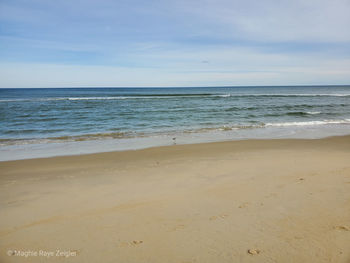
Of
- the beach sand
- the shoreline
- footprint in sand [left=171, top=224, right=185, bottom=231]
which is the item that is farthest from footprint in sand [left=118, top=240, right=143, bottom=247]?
the shoreline

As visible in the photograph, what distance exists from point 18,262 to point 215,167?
15.1ft

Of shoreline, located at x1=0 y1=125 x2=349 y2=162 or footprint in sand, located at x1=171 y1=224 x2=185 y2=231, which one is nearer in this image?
footprint in sand, located at x1=171 y1=224 x2=185 y2=231

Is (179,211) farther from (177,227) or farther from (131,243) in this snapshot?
(131,243)

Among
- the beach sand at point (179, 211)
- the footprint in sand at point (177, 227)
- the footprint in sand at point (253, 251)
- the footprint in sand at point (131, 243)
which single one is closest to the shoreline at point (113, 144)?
the beach sand at point (179, 211)

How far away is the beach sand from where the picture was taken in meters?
2.70

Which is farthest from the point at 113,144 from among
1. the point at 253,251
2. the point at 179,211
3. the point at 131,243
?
the point at 253,251

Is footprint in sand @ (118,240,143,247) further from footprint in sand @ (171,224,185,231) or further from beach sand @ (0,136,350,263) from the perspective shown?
footprint in sand @ (171,224,185,231)

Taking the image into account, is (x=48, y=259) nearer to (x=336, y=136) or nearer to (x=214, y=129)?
(x=214, y=129)

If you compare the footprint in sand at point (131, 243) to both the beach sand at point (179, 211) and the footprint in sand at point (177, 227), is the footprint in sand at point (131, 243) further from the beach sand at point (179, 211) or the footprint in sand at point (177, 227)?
the footprint in sand at point (177, 227)

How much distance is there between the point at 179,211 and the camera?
365cm

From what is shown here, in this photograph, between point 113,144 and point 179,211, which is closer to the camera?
point 179,211

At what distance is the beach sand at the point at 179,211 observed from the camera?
2.70 meters

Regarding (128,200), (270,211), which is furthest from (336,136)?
(128,200)

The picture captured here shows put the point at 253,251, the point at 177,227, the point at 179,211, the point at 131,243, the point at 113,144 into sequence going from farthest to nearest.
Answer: the point at 113,144 < the point at 179,211 < the point at 177,227 < the point at 131,243 < the point at 253,251
